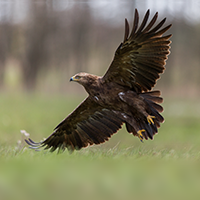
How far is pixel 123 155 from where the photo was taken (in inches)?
184

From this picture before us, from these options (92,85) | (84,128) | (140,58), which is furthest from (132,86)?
(84,128)

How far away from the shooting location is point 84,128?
227 inches

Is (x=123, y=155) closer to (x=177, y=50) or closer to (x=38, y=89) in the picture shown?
(x=177, y=50)

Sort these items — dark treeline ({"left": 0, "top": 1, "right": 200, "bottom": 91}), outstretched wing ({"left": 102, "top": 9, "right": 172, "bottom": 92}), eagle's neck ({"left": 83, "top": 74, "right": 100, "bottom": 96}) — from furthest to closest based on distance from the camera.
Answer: dark treeline ({"left": 0, "top": 1, "right": 200, "bottom": 91}) → eagle's neck ({"left": 83, "top": 74, "right": 100, "bottom": 96}) → outstretched wing ({"left": 102, "top": 9, "right": 172, "bottom": 92})

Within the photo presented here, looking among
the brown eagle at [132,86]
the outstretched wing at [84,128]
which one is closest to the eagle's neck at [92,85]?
the brown eagle at [132,86]

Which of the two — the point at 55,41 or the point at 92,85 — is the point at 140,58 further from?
the point at 55,41

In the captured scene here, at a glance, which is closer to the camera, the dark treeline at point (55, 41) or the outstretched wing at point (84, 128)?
the outstretched wing at point (84, 128)

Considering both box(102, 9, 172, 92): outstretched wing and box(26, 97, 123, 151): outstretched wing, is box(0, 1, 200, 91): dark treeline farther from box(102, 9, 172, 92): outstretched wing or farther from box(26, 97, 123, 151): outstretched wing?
box(102, 9, 172, 92): outstretched wing

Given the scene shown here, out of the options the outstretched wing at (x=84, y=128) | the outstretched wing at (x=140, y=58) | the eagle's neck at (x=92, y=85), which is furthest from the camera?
the outstretched wing at (x=84, y=128)

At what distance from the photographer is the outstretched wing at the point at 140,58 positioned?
4430 mm

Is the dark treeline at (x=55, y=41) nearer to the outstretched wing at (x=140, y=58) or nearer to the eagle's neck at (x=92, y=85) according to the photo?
the eagle's neck at (x=92, y=85)

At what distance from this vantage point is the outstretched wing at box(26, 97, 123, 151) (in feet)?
18.4

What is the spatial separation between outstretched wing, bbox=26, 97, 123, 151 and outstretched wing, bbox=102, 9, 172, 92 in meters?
0.94

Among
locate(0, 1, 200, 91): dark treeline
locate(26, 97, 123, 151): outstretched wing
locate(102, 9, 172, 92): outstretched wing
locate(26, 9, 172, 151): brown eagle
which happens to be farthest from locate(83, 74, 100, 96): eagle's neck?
locate(0, 1, 200, 91): dark treeline
